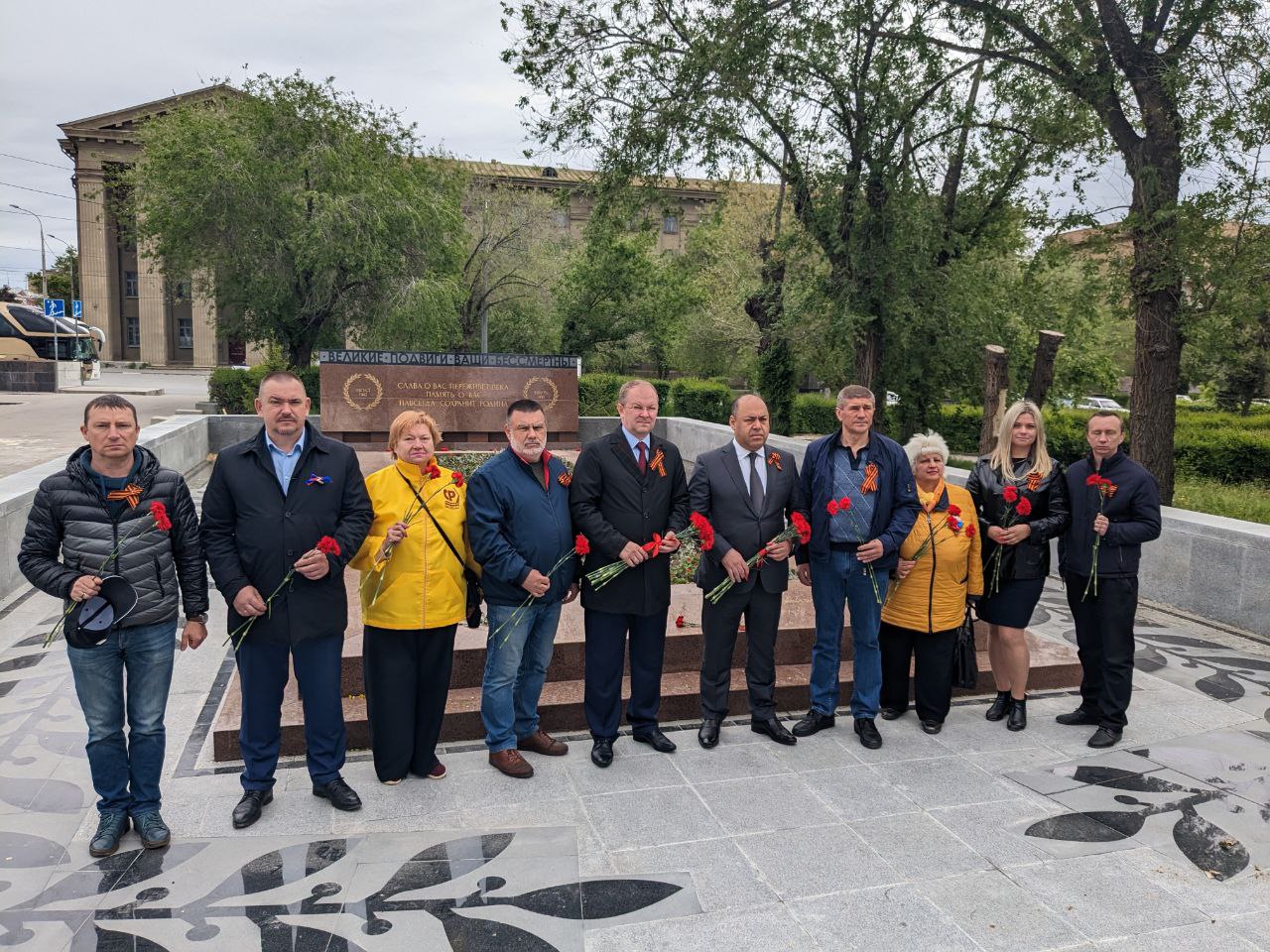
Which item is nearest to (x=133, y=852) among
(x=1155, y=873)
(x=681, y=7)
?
(x=1155, y=873)

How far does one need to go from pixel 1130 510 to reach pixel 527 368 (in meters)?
12.5

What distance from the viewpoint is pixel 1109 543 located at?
4.68 metres

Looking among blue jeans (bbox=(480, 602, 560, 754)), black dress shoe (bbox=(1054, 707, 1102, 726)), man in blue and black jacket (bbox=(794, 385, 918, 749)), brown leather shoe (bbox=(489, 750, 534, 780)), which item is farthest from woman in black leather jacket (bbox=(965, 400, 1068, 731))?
brown leather shoe (bbox=(489, 750, 534, 780))

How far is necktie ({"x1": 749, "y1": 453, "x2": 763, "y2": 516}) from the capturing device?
4547 millimetres

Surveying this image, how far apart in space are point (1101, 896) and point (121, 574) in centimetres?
396

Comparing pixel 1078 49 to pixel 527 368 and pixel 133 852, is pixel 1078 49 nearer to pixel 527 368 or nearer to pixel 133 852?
pixel 527 368

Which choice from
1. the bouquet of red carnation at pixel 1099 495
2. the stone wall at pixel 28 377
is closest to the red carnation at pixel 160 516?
the bouquet of red carnation at pixel 1099 495

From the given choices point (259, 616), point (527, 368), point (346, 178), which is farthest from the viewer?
point (346, 178)

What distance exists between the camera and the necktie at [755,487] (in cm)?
455

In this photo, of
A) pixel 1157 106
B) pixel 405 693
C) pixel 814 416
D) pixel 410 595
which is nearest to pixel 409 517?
pixel 410 595

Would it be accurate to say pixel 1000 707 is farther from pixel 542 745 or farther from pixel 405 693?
pixel 405 693

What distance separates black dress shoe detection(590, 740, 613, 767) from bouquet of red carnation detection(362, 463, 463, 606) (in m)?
1.35

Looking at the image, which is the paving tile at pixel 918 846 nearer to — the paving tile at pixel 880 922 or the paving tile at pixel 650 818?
the paving tile at pixel 880 922

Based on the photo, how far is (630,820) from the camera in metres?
3.81
